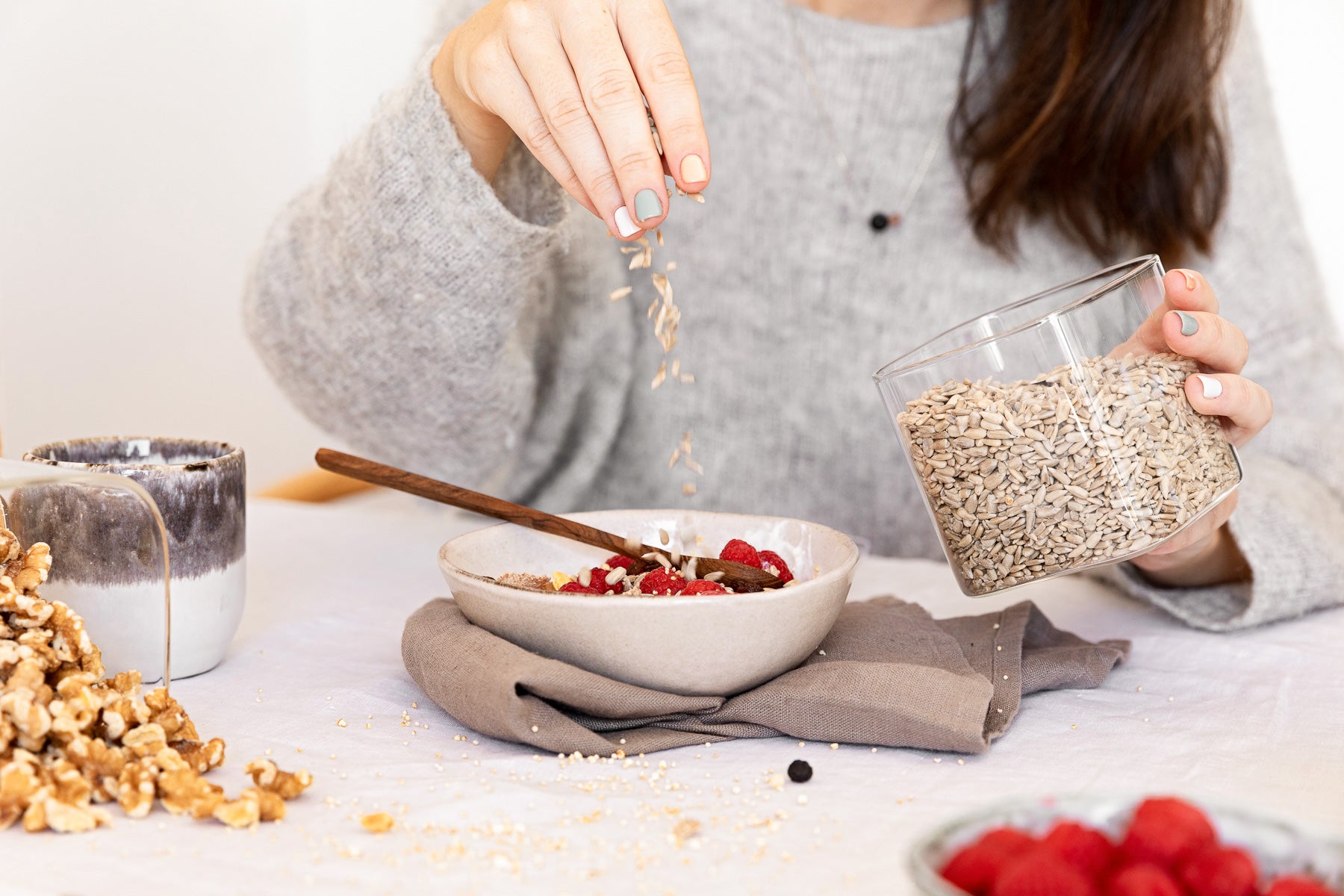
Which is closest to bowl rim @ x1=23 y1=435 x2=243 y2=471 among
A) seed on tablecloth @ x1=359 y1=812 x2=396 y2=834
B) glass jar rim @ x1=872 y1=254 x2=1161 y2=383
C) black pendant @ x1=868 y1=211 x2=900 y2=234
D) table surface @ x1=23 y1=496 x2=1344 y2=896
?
table surface @ x1=23 y1=496 x2=1344 y2=896

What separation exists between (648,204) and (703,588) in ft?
0.75

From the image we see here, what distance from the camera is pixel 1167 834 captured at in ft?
1.28

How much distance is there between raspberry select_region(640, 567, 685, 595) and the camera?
2.29ft

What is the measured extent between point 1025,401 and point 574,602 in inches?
11.0

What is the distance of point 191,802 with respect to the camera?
1.72 ft

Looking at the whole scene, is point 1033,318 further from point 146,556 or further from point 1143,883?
point 146,556

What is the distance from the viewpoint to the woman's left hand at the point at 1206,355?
69cm

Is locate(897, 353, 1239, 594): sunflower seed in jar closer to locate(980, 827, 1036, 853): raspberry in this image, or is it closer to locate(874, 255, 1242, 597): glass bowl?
locate(874, 255, 1242, 597): glass bowl

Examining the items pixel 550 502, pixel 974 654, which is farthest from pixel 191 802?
pixel 550 502

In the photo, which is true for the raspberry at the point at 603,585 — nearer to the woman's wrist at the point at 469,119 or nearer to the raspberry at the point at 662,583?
the raspberry at the point at 662,583

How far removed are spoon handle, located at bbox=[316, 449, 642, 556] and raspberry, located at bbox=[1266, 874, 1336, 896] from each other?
1.60 feet

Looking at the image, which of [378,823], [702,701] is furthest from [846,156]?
[378,823]

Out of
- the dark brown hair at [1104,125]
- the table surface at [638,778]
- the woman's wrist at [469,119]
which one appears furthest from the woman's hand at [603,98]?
the dark brown hair at [1104,125]

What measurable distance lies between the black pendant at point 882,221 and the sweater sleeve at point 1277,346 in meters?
0.32
